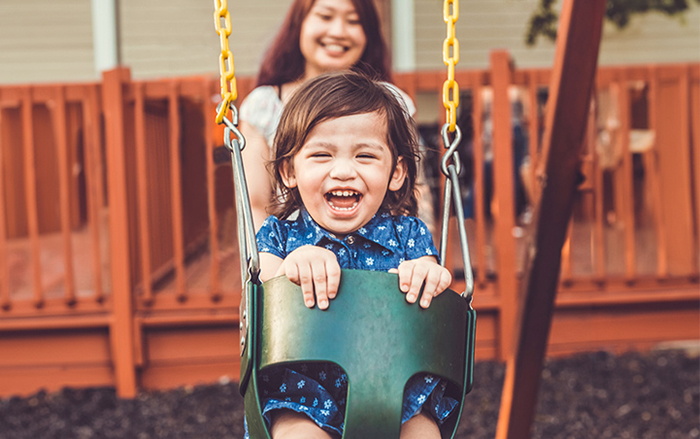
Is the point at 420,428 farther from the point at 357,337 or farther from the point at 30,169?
the point at 30,169

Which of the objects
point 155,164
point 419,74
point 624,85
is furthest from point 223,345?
point 624,85

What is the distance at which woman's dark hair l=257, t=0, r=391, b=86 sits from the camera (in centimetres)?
232

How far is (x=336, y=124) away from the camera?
1314 millimetres

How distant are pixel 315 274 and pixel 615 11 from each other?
6.42m

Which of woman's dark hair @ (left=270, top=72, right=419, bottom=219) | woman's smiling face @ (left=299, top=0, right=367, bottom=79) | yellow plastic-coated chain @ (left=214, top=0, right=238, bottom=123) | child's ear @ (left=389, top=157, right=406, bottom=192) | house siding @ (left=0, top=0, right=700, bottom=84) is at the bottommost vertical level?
child's ear @ (left=389, top=157, right=406, bottom=192)

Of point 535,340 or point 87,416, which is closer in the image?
point 535,340

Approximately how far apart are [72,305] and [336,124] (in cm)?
333

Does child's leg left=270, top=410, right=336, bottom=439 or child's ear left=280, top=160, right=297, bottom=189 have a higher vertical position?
child's ear left=280, top=160, right=297, bottom=189

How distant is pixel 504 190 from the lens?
4.28 metres

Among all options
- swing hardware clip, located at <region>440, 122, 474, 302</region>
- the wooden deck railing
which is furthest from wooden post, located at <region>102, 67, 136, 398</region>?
swing hardware clip, located at <region>440, 122, 474, 302</region>

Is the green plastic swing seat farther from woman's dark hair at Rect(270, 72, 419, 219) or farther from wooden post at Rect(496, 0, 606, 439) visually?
wooden post at Rect(496, 0, 606, 439)

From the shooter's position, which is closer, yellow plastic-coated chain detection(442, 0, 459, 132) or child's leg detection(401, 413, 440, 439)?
child's leg detection(401, 413, 440, 439)

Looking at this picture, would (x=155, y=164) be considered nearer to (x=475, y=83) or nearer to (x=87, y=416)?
(x=87, y=416)

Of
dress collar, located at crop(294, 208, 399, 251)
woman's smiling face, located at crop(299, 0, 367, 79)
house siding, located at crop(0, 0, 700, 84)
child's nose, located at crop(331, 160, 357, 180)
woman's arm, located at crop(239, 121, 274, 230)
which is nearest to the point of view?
child's nose, located at crop(331, 160, 357, 180)
